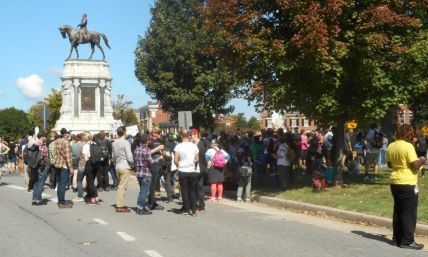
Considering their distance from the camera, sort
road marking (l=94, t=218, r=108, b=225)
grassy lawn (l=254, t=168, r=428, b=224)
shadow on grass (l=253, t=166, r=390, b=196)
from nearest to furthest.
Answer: road marking (l=94, t=218, r=108, b=225) < grassy lawn (l=254, t=168, r=428, b=224) < shadow on grass (l=253, t=166, r=390, b=196)

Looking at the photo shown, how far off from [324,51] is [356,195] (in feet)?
11.7

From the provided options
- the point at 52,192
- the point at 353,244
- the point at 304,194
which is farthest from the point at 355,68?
the point at 52,192

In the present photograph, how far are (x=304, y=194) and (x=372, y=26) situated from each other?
4.43 m

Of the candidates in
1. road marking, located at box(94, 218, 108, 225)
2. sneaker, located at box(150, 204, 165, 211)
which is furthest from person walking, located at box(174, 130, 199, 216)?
road marking, located at box(94, 218, 108, 225)

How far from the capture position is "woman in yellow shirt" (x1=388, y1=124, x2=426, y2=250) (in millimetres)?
9062

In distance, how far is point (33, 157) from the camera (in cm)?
1541

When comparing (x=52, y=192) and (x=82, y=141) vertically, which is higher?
(x=82, y=141)

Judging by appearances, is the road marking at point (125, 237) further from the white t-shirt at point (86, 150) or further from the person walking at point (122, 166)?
the white t-shirt at point (86, 150)

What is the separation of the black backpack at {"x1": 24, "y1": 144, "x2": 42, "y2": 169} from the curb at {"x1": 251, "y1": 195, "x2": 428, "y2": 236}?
562cm

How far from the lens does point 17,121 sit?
389ft

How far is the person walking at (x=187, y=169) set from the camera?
12.9 meters

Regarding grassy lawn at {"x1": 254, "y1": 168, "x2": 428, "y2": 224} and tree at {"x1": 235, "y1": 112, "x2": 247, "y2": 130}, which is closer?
grassy lawn at {"x1": 254, "y1": 168, "x2": 428, "y2": 224}

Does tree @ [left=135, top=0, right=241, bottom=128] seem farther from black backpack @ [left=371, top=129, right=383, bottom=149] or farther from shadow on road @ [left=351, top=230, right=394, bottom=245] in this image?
shadow on road @ [left=351, top=230, right=394, bottom=245]

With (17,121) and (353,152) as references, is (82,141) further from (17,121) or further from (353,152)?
(17,121)
